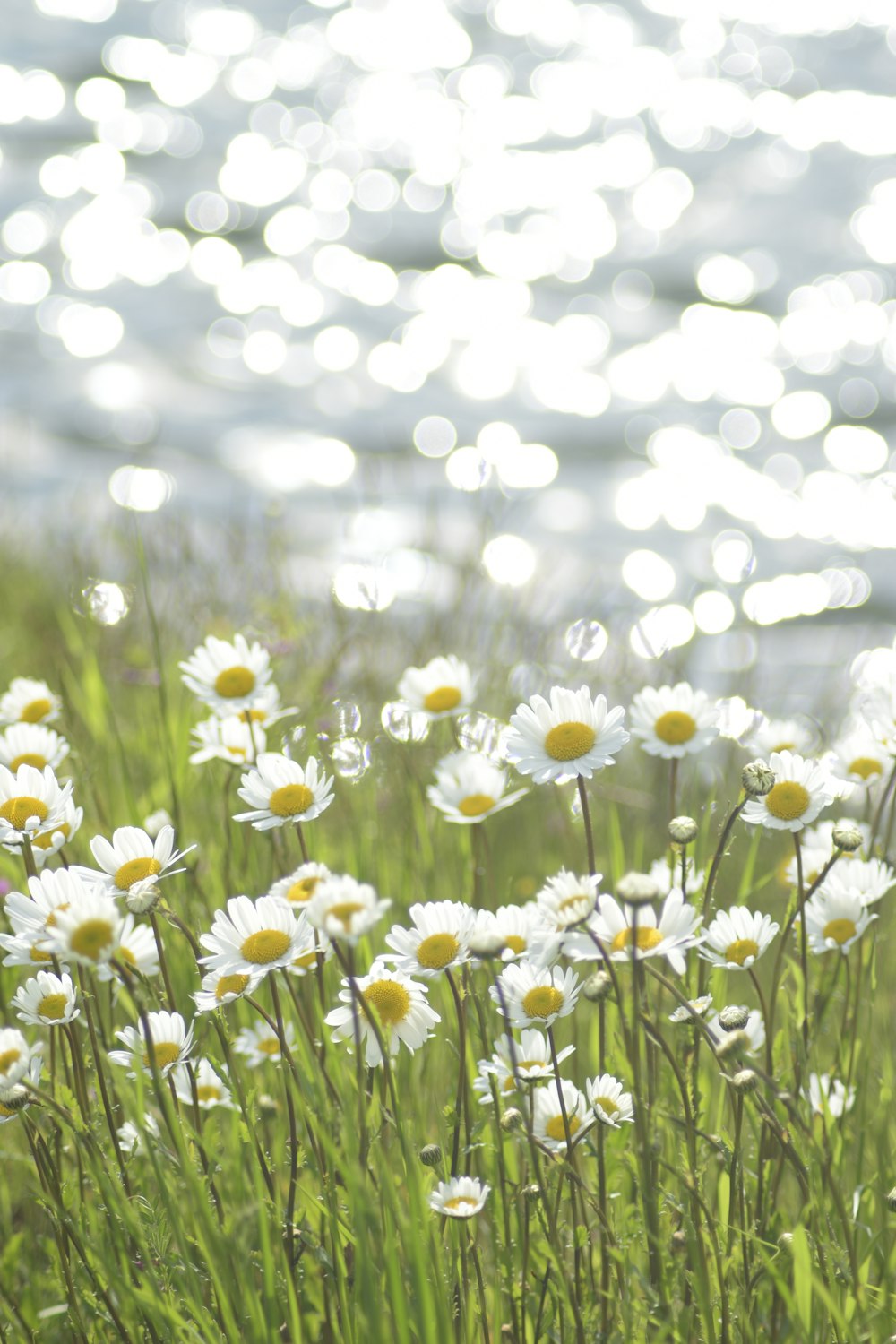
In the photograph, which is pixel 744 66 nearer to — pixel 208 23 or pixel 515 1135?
pixel 208 23

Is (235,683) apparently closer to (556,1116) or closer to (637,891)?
(556,1116)

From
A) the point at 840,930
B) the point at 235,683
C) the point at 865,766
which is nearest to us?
the point at 840,930

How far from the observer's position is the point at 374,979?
1.49 metres

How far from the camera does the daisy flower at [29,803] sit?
1528 millimetres

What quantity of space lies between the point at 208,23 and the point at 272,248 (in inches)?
199

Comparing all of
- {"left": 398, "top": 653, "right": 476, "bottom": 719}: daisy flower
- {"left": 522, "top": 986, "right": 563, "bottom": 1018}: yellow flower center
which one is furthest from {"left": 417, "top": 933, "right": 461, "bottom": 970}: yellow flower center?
{"left": 398, "top": 653, "right": 476, "bottom": 719}: daisy flower

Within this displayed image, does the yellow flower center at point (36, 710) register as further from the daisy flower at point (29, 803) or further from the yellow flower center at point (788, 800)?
the yellow flower center at point (788, 800)

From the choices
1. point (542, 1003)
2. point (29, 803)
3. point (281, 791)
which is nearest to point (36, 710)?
point (29, 803)

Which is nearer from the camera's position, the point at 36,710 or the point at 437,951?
the point at 437,951

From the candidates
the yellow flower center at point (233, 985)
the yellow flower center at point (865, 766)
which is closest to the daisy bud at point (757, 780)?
the yellow flower center at point (865, 766)

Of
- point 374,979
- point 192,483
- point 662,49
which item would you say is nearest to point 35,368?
point 192,483

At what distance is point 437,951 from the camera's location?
144 cm

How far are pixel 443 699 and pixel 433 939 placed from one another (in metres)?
0.62

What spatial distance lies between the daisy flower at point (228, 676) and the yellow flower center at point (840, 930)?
34.2 inches
